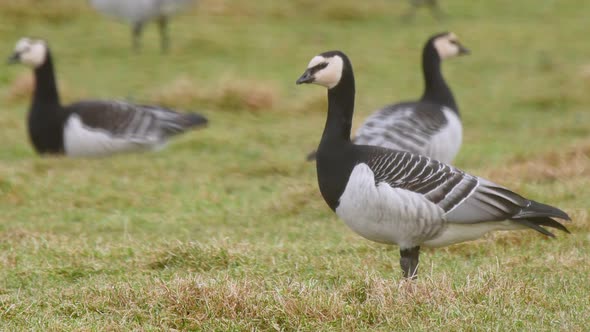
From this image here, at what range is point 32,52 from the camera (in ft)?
46.6

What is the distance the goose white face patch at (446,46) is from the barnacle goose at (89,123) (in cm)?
353

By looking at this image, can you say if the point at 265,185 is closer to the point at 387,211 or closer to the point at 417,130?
the point at 417,130

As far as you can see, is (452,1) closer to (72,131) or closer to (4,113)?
(4,113)

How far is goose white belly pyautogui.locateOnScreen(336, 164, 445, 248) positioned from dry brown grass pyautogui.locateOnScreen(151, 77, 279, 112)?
10.8 meters

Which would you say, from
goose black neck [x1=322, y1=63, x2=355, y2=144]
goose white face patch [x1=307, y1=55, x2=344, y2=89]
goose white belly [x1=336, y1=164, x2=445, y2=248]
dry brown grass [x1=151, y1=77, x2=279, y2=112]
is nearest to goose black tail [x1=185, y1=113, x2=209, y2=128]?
dry brown grass [x1=151, y1=77, x2=279, y2=112]

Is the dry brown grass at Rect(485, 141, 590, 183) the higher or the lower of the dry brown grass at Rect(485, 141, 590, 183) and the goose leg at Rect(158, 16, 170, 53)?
the higher

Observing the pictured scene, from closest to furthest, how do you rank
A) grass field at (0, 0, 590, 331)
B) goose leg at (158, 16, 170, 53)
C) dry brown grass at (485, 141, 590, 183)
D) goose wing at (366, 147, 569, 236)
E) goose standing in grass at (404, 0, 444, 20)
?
grass field at (0, 0, 590, 331)
goose wing at (366, 147, 569, 236)
dry brown grass at (485, 141, 590, 183)
goose leg at (158, 16, 170, 53)
goose standing in grass at (404, 0, 444, 20)

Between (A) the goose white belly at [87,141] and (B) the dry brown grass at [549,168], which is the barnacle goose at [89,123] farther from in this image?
(B) the dry brown grass at [549,168]

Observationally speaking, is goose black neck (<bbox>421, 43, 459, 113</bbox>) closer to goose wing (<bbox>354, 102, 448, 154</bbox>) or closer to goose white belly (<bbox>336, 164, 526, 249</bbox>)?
goose wing (<bbox>354, 102, 448, 154</bbox>)

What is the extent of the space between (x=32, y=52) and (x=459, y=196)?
9.34 metres

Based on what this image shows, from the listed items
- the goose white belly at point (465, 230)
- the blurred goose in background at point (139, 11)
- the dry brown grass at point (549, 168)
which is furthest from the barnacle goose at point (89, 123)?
the blurred goose in background at point (139, 11)

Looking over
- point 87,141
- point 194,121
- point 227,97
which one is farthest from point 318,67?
point 227,97

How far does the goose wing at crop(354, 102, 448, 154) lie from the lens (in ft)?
35.7

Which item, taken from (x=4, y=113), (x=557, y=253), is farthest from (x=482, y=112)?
(x=557, y=253)
